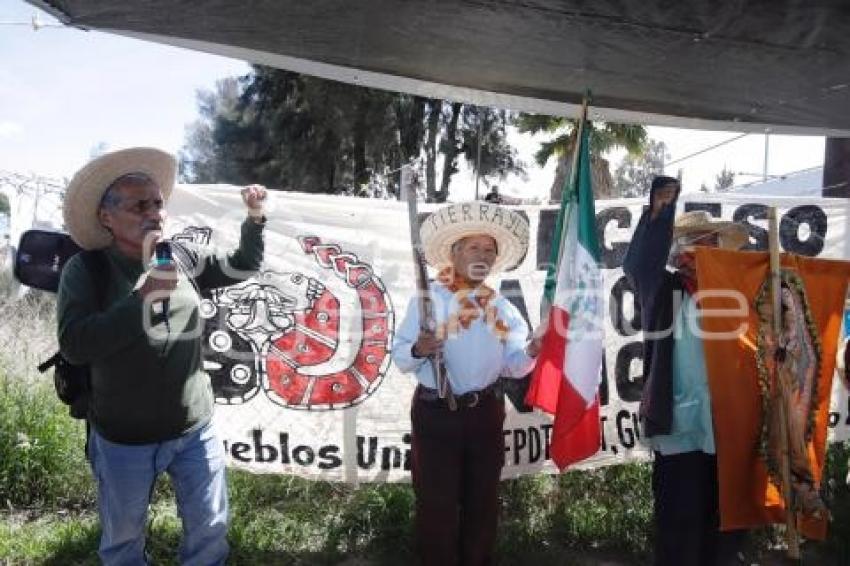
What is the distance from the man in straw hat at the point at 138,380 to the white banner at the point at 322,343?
4.54ft

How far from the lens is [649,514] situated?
14.5 feet

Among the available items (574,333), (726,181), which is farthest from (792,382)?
(726,181)

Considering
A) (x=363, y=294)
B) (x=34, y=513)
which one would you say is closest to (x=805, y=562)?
(x=363, y=294)

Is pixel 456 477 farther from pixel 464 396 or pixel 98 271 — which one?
pixel 98 271

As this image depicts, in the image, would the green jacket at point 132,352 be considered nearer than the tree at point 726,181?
Yes

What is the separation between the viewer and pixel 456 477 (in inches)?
127

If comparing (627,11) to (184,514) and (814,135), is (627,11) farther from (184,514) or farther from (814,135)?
(184,514)

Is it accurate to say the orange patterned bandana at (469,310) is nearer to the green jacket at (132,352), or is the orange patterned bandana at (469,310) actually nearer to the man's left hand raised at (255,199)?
the man's left hand raised at (255,199)

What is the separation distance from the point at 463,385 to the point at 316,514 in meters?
1.73

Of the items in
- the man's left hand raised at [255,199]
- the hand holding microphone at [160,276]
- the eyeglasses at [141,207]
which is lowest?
the hand holding microphone at [160,276]

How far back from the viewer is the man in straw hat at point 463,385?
126 inches

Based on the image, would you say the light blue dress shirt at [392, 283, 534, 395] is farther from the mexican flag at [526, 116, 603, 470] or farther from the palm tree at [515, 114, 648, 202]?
the palm tree at [515, 114, 648, 202]

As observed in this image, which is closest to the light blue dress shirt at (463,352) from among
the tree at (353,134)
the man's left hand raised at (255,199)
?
the man's left hand raised at (255,199)

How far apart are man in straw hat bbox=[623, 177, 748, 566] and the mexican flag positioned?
0.39 metres
